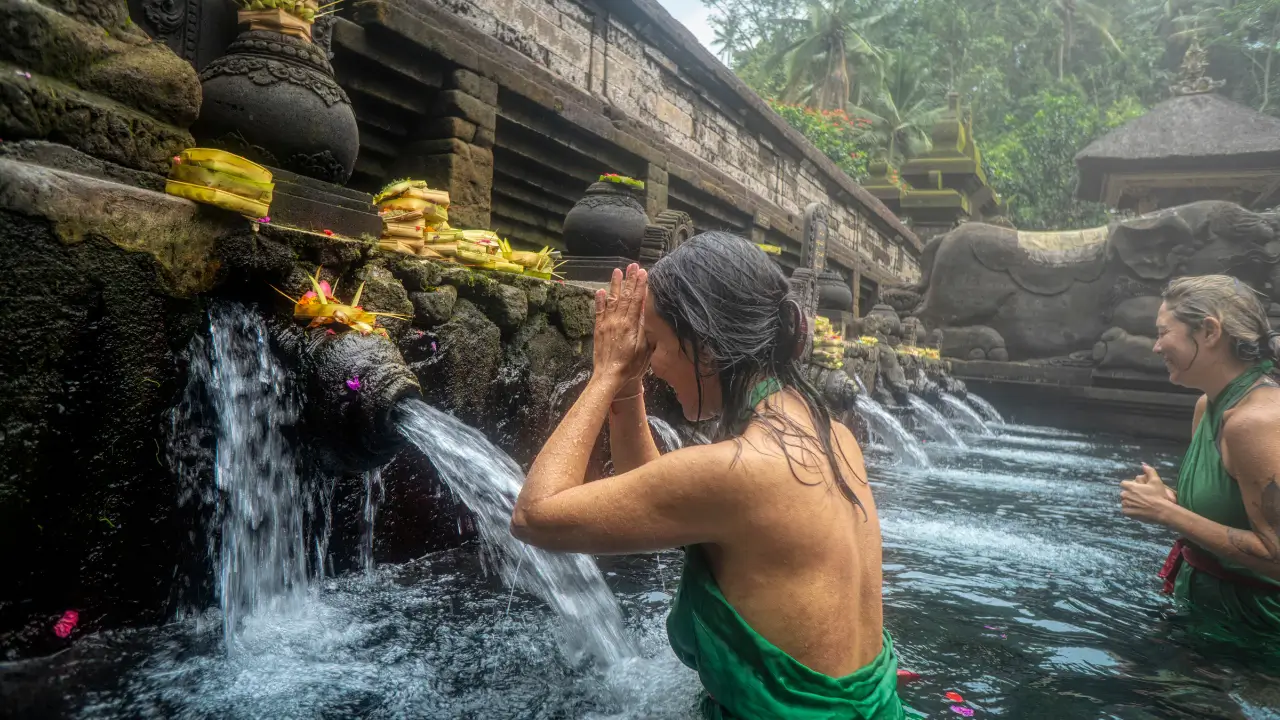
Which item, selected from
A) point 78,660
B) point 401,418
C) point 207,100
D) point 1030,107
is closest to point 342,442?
point 401,418

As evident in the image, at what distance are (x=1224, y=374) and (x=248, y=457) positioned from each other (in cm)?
331

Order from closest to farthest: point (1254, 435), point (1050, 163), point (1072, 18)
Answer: point (1254, 435)
point (1050, 163)
point (1072, 18)

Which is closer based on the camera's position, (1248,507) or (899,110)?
(1248,507)

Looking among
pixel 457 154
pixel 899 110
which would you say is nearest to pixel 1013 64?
pixel 899 110

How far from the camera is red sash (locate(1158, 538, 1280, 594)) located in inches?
110

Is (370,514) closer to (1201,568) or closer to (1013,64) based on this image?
(1201,568)

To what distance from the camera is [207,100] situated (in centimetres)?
296

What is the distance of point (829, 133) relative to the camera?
72.5 ft

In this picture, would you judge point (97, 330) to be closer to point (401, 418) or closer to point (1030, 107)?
point (401, 418)

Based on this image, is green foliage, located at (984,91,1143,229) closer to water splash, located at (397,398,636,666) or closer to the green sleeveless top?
the green sleeveless top

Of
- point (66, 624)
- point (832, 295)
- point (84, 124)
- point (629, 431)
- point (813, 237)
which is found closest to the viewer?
point (629, 431)

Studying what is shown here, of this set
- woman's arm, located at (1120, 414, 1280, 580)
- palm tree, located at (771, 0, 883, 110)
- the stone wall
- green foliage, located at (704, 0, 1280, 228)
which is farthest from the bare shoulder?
palm tree, located at (771, 0, 883, 110)

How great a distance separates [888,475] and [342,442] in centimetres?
532

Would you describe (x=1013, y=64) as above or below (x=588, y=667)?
above
